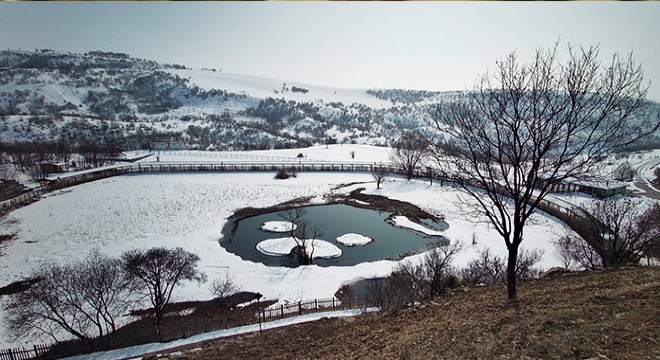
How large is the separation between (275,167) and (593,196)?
49564 millimetres

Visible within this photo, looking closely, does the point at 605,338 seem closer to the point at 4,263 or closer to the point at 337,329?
the point at 337,329

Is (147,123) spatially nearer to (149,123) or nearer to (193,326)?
(149,123)

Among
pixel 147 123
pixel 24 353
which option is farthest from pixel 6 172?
pixel 147 123

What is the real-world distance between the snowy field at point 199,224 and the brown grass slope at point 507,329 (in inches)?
173

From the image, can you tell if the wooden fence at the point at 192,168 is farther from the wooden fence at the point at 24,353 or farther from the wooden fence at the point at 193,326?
the wooden fence at the point at 24,353

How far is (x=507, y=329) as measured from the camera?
24.8 feet

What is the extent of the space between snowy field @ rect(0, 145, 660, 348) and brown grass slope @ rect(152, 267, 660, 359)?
4.40 metres

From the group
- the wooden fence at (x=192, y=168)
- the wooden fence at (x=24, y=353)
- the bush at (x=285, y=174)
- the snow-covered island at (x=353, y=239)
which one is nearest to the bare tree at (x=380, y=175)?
the wooden fence at (x=192, y=168)

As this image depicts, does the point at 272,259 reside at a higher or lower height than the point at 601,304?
lower

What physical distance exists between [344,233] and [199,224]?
1482 centimetres

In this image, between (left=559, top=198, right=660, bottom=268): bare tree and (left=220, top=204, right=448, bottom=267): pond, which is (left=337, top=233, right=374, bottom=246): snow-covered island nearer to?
(left=220, top=204, right=448, bottom=267): pond

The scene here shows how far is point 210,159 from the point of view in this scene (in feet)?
244

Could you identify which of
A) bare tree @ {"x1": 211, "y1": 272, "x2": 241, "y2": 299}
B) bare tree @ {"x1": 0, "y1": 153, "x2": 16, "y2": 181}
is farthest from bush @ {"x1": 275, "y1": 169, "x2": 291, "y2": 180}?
bare tree @ {"x1": 0, "y1": 153, "x2": 16, "y2": 181}

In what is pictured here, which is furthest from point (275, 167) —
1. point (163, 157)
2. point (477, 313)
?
point (477, 313)
